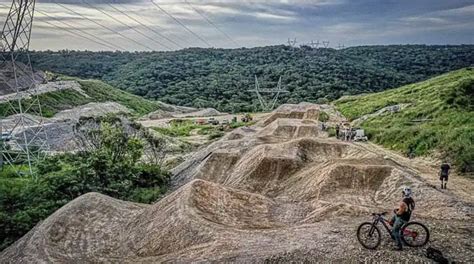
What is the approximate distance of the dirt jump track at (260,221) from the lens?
61.5 feet

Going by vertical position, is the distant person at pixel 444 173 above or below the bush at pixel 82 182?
above

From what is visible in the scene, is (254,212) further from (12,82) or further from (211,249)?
(12,82)

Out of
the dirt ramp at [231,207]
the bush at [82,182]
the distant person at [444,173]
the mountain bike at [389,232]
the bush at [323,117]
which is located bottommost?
the bush at [82,182]

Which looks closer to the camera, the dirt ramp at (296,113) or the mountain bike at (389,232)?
the mountain bike at (389,232)

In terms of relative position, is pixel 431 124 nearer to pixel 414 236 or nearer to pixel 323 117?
pixel 323 117

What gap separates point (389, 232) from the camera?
18.1 metres

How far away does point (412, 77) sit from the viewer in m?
180

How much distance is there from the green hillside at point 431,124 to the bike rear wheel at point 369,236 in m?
24.8

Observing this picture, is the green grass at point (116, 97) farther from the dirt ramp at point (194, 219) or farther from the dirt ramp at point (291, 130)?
the dirt ramp at point (194, 219)

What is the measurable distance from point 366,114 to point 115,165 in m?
55.7

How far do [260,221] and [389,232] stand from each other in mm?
8936

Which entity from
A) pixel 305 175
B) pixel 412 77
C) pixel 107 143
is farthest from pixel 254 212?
pixel 412 77

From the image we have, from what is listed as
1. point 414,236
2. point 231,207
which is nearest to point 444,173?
→ point 231,207

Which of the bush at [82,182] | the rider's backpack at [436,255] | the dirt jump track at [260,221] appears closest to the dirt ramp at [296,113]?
the bush at [82,182]
